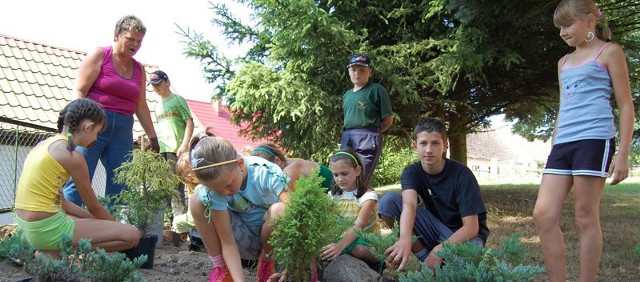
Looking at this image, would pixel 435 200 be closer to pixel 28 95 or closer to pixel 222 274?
pixel 222 274

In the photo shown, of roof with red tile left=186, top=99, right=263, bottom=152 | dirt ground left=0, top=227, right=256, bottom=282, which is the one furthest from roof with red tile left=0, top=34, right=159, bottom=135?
roof with red tile left=186, top=99, right=263, bottom=152

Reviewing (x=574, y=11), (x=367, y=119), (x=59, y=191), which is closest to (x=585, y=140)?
(x=574, y=11)

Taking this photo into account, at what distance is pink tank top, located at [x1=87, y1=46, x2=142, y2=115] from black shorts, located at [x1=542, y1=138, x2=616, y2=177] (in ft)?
10.2

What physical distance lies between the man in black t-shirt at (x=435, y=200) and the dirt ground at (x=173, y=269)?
1034 millimetres

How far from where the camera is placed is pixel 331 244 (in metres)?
2.96

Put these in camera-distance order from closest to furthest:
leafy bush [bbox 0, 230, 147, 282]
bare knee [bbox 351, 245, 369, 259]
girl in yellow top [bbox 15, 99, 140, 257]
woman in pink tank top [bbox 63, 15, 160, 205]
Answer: leafy bush [bbox 0, 230, 147, 282]
girl in yellow top [bbox 15, 99, 140, 257]
bare knee [bbox 351, 245, 369, 259]
woman in pink tank top [bbox 63, 15, 160, 205]

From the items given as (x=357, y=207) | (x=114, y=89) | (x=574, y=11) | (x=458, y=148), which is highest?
(x=574, y=11)

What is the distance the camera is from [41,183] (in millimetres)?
3037

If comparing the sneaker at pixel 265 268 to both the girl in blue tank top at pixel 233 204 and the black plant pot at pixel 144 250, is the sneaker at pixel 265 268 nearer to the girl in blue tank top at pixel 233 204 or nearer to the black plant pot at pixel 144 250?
the girl in blue tank top at pixel 233 204

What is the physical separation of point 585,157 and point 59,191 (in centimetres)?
288

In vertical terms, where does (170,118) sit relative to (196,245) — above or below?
above

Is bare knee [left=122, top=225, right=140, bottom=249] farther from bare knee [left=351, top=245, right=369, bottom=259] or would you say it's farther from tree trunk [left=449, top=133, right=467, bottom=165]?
tree trunk [left=449, top=133, right=467, bottom=165]

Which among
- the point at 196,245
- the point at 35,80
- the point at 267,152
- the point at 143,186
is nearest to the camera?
the point at 143,186

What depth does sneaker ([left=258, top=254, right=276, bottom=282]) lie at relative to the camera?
9.99 ft
